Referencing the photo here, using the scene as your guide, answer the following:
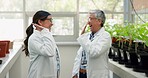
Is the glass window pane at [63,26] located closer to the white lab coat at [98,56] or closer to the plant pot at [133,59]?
the white lab coat at [98,56]

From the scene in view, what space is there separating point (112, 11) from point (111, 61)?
8.59 ft

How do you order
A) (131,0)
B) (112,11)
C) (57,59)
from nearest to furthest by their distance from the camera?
1. (57,59)
2. (131,0)
3. (112,11)

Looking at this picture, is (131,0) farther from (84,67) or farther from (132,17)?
(84,67)

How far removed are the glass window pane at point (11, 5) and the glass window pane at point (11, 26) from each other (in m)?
0.12

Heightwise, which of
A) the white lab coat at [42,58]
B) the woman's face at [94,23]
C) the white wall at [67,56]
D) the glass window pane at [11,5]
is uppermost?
the glass window pane at [11,5]

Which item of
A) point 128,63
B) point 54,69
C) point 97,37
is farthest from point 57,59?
point 128,63

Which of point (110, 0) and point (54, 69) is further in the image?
point (110, 0)

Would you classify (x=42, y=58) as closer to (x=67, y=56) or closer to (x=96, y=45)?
(x=96, y=45)

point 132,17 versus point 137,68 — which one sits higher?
point 132,17

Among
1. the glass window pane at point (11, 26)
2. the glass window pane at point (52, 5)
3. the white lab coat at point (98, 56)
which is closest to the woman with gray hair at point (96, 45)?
the white lab coat at point (98, 56)

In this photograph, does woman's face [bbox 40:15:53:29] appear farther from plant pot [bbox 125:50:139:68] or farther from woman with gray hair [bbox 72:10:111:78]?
plant pot [bbox 125:50:139:68]

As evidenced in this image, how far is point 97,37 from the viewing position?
299 centimetres

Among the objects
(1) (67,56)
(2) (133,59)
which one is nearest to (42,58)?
(2) (133,59)

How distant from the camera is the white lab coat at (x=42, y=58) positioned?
3.04 meters
